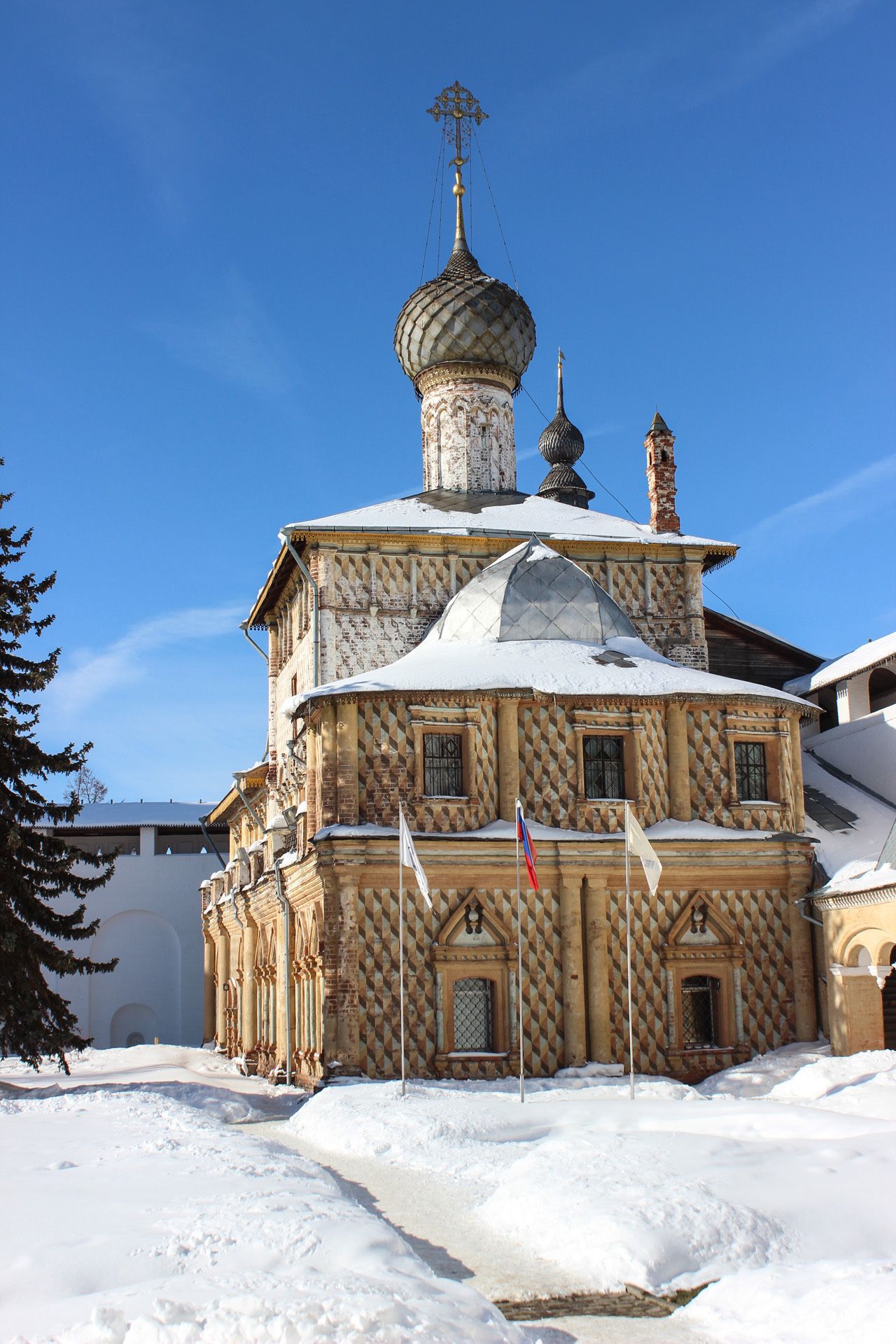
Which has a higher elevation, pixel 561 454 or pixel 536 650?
pixel 561 454

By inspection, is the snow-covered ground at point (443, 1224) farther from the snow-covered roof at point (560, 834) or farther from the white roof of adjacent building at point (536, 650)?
the white roof of adjacent building at point (536, 650)

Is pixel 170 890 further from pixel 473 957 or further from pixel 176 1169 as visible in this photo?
pixel 176 1169

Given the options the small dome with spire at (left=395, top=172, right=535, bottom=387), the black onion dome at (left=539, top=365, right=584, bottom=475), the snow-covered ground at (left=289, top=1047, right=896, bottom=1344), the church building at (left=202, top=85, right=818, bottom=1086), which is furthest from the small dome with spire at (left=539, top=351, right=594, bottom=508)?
the snow-covered ground at (left=289, top=1047, right=896, bottom=1344)

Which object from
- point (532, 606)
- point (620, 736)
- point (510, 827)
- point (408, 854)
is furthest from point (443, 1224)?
point (532, 606)

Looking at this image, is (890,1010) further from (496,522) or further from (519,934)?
(496,522)

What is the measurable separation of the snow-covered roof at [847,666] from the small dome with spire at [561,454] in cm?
1827

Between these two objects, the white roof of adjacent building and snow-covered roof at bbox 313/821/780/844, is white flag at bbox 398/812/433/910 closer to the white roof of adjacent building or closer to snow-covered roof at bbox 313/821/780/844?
snow-covered roof at bbox 313/821/780/844

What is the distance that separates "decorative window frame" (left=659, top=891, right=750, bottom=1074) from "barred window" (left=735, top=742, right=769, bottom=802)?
2.24 meters

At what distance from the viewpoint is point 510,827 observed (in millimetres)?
22203

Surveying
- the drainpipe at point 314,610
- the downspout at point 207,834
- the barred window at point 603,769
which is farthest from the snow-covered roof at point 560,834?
the downspout at point 207,834

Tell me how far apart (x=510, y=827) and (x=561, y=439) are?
97.6ft

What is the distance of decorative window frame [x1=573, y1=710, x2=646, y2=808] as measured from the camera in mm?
23016

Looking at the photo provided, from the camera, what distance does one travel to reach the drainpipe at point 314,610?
2622 cm

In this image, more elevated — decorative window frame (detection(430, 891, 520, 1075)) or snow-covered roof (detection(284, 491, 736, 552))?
snow-covered roof (detection(284, 491, 736, 552))
